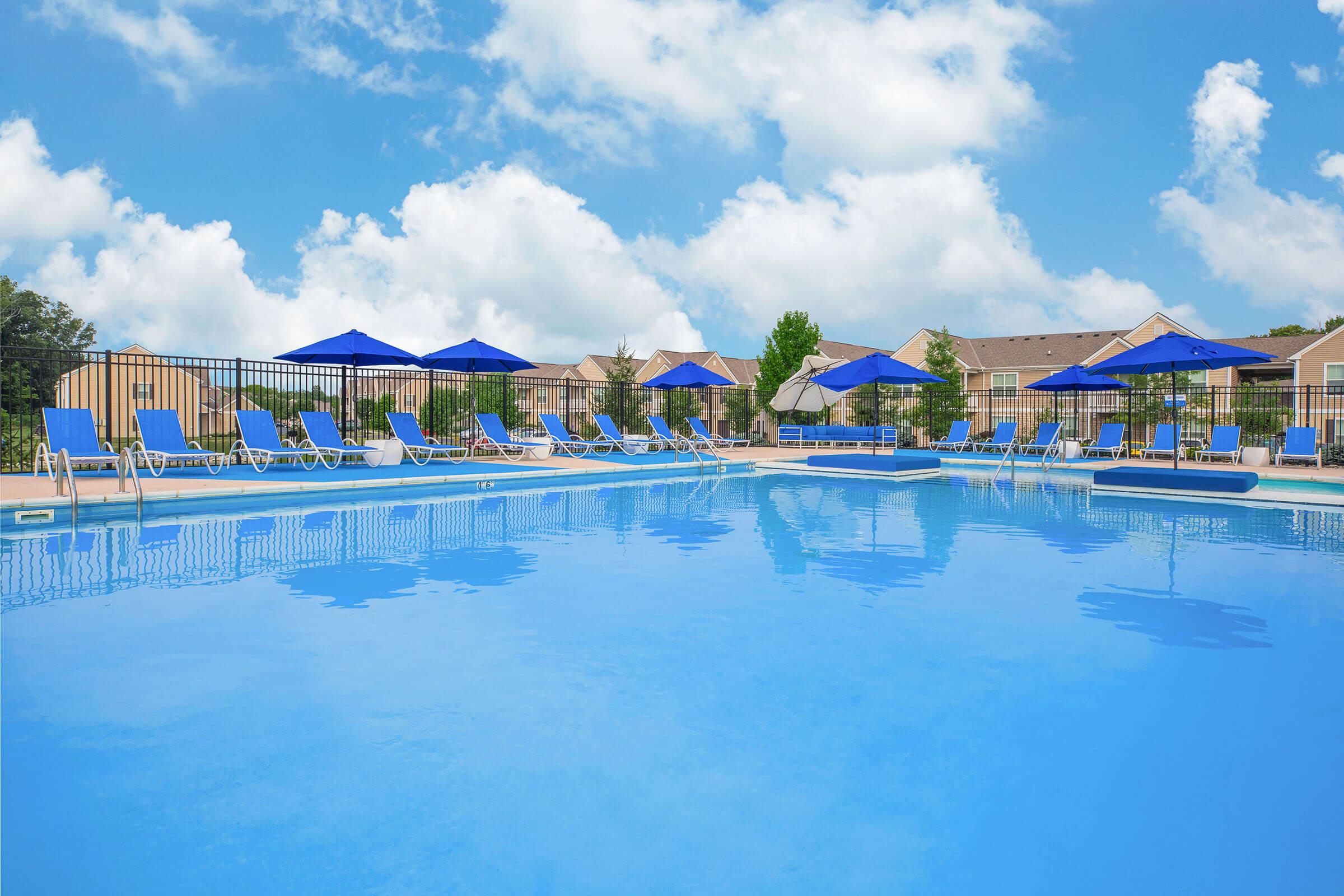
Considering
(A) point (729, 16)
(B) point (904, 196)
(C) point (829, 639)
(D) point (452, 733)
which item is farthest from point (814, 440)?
(D) point (452, 733)

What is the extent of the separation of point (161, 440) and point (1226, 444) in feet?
62.9

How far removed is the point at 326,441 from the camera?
41.0 ft

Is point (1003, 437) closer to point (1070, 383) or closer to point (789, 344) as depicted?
point (1070, 383)

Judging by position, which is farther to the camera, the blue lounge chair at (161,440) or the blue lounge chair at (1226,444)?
the blue lounge chair at (1226,444)

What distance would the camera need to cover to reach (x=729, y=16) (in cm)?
1750

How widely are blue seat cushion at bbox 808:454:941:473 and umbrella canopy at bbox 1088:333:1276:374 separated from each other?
12.2ft

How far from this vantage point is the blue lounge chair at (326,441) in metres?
12.2

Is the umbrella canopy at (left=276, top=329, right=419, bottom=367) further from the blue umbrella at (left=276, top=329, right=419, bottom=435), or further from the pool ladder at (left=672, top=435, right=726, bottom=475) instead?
the pool ladder at (left=672, top=435, right=726, bottom=475)

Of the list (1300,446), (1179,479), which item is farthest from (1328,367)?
(1179,479)

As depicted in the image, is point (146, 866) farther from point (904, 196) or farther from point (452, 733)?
point (904, 196)

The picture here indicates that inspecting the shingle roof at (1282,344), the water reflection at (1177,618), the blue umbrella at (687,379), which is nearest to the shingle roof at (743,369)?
the shingle roof at (1282,344)

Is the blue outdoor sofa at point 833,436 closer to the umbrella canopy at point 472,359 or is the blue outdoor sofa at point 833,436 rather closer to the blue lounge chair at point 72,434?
the umbrella canopy at point 472,359

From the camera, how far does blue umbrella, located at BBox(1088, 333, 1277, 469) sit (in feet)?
37.4

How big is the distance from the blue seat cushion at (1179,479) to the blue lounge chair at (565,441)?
976 cm
